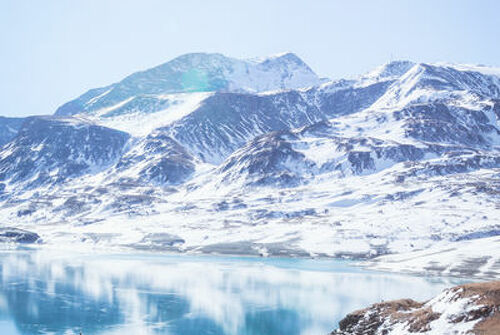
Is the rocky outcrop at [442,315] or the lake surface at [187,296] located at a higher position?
the rocky outcrop at [442,315]

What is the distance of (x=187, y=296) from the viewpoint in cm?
12875

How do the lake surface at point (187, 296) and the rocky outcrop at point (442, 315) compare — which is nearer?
the rocky outcrop at point (442, 315)

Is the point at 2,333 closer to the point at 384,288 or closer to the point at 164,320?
the point at 164,320

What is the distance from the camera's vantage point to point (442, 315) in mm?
57781

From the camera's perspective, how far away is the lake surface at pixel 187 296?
324 ft

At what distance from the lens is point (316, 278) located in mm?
162375

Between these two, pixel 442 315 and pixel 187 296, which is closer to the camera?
pixel 442 315

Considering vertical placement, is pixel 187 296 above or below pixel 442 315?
below

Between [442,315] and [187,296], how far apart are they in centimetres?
7970

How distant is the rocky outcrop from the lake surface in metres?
26.2

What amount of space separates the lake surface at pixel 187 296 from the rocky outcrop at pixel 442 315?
26209mm

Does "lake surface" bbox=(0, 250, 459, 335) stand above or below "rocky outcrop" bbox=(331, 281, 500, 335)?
below

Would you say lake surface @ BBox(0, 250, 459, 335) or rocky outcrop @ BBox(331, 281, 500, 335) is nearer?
rocky outcrop @ BBox(331, 281, 500, 335)

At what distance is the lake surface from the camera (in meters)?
98.8
